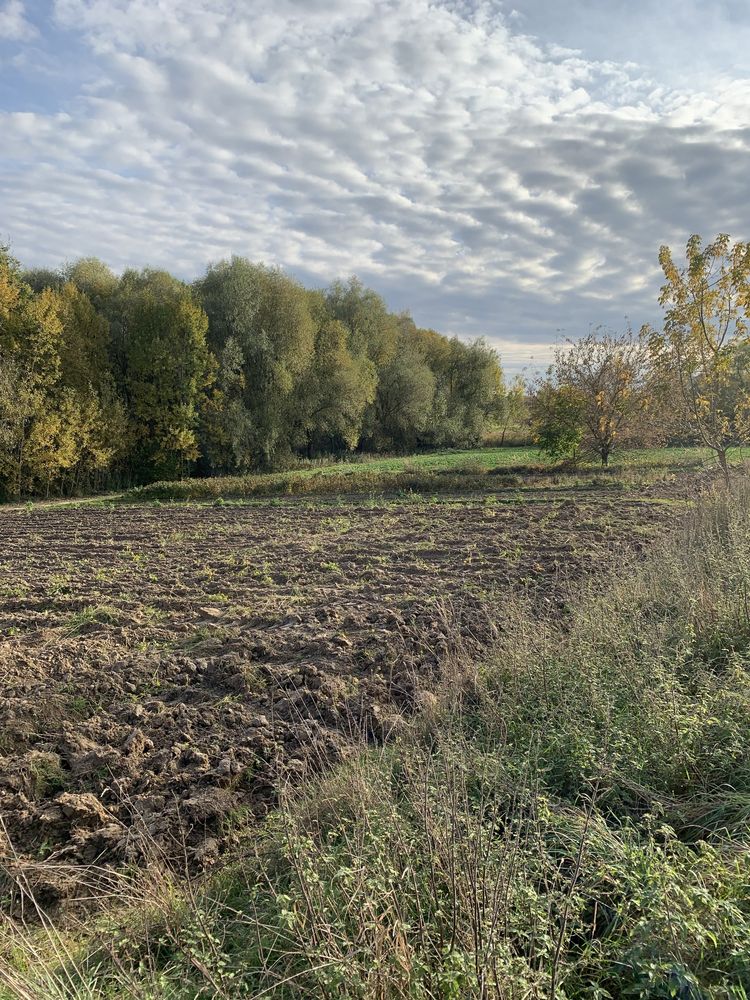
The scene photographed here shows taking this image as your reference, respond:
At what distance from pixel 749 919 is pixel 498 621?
539 cm

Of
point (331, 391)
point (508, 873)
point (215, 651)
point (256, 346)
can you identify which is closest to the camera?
point (508, 873)

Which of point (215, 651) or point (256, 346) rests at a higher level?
point (256, 346)

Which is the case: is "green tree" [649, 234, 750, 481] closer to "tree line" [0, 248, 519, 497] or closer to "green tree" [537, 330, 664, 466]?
"green tree" [537, 330, 664, 466]

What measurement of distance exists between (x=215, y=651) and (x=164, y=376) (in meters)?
30.7

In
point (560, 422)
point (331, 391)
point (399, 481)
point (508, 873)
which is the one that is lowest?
point (508, 873)

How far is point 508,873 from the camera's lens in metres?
2.62

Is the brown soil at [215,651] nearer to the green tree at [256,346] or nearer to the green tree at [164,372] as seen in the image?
the green tree at [164,372]

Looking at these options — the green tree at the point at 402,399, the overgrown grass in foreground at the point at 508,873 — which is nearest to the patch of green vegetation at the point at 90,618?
the overgrown grass in foreground at the point at 508,873

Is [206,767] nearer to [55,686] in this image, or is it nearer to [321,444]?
A: [55,686]

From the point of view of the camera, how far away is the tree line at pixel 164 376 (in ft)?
97.9

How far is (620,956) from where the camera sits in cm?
260

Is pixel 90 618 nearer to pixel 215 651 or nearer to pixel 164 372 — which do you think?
pixel 215 651

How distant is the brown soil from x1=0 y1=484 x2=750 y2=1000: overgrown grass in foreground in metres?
0.61

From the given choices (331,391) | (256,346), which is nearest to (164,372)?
(256,346)
